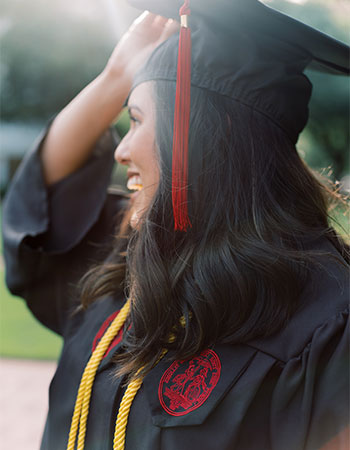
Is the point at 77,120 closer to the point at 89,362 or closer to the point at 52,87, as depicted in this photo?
the point at 89,362

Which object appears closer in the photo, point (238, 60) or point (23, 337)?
point (238, 60)

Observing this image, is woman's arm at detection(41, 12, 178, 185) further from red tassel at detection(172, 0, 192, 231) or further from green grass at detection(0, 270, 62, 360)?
green grass at detection(0, 270, 62, 360)

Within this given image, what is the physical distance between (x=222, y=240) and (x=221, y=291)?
0.15 metres

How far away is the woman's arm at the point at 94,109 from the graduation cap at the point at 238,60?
46cm

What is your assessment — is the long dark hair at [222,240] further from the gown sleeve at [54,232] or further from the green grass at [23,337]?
the green grass at [23,337]

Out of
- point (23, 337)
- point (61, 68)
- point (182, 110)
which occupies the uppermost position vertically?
point (182, 110)

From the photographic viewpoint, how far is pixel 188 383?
1209 millimetres

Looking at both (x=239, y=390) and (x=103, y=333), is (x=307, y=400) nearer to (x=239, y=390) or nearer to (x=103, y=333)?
(x=239, y=390)

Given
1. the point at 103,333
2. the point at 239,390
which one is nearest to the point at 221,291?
the point at 239,390

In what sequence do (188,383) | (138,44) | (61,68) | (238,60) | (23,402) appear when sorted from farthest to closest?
1. (61,68)
2. (23,402)
3. (138,44)
4. (238,60)
5. (188,383)

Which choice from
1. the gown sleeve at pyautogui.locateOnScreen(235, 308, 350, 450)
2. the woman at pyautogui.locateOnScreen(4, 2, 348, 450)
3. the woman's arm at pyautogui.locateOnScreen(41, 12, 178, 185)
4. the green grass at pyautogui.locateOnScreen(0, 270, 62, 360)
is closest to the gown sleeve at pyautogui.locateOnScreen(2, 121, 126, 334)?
the woman's arm at pyautogui.locateOnScreen(41, 12, 178, 185)

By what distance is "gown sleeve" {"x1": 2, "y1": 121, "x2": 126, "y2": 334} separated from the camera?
1.91 meters

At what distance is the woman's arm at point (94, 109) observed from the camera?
181cm

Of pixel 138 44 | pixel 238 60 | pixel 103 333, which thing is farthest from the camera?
pixel 138 44
